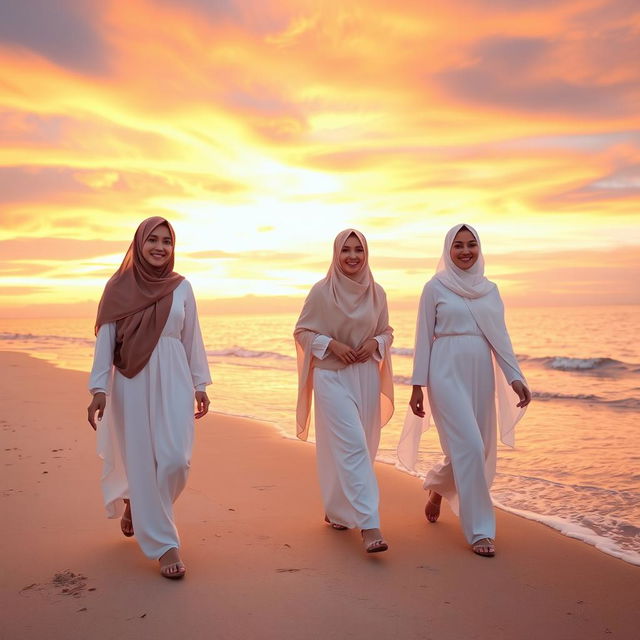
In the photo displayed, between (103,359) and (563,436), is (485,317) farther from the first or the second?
(563,436)

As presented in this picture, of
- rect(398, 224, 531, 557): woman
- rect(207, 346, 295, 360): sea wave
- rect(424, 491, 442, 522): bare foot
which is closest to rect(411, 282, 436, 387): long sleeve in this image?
rect(398, 224, 531, 557): woman

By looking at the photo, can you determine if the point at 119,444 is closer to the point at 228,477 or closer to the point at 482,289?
the point at 228,477

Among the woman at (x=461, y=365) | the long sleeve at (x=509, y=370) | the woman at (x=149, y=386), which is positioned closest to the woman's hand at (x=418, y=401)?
the woman at (x=461, y=365)

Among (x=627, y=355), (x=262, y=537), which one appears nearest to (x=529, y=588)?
(x=262, y=537)

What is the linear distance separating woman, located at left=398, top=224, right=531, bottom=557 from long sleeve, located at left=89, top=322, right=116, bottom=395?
1.75 metres

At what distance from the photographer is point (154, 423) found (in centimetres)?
349

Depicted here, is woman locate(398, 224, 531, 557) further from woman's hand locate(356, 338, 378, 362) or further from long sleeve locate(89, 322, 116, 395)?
long sleeve locate(89, 322, 116, 395)

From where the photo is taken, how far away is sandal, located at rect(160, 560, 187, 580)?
10.8 feet

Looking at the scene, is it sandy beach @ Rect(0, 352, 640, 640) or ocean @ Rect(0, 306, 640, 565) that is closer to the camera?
sandy beach @ Rect(0, 352, 640, 640)

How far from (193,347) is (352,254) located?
3.73 ft

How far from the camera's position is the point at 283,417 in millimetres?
8781

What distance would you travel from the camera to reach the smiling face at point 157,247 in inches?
143

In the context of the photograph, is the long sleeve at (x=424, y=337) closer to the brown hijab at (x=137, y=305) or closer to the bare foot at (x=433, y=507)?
the bare foot at (x=433, y=507)

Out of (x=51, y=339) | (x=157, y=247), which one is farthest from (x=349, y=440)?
(x=51, y=339)
